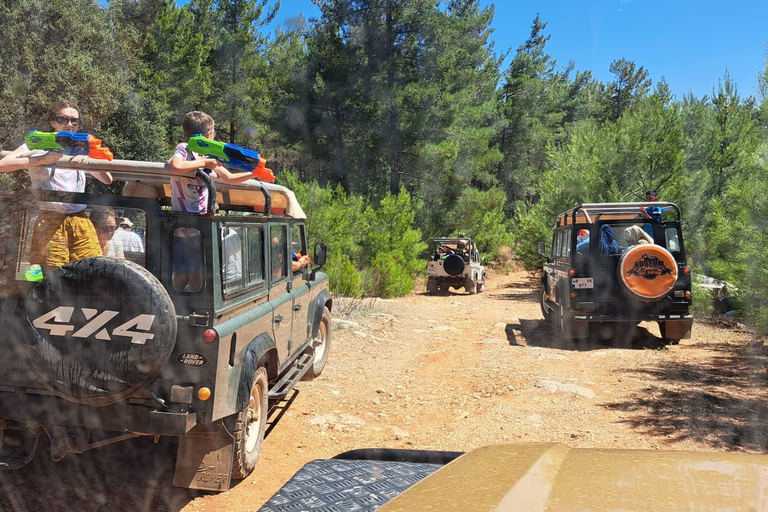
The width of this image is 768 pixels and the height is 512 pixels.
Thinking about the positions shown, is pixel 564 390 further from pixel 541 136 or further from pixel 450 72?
pixel 541 136

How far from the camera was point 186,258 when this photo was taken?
3.42 metres

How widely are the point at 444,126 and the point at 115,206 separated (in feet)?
70.4

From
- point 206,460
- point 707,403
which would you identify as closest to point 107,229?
point 206,460

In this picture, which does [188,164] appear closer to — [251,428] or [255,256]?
[255,256]

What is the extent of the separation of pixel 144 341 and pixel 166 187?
2.72 meters

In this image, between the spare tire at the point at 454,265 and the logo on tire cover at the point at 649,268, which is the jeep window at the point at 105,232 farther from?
the spare tire at the point at 454,265

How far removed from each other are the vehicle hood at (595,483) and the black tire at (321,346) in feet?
15.2

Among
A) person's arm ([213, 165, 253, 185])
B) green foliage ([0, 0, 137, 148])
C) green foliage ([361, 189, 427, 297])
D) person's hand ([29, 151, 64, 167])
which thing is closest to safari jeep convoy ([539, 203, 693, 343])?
person's arm ([213, 165, 253, 185])

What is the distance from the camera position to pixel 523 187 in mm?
38375

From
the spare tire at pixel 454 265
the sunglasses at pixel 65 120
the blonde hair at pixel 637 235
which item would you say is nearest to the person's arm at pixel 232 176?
the sunglasses at pixel 65 120

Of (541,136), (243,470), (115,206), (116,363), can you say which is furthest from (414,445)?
(541,136)

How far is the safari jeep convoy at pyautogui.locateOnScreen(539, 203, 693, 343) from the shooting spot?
26.3 feet

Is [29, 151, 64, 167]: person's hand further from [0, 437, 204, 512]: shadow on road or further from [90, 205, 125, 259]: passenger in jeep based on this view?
[0, 437, 204, 512]: shadow on road

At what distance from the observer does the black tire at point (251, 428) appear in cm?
372
